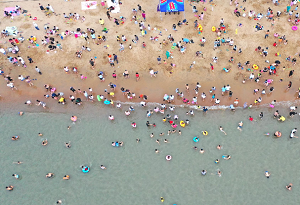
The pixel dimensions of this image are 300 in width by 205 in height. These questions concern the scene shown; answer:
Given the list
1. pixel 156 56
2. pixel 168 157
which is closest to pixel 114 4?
pixel 156 56

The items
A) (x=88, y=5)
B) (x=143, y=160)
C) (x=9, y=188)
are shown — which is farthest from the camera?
(x=88, y=5)

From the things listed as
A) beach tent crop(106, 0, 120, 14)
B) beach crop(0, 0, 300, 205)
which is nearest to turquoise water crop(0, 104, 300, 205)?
beach crop(0, 0, 300, 205)

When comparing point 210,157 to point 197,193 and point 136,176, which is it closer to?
point 197,193

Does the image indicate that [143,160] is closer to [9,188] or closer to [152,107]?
[152,107]

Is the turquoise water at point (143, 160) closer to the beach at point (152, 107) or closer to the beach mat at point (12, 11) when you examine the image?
the beach at point (152, 107)

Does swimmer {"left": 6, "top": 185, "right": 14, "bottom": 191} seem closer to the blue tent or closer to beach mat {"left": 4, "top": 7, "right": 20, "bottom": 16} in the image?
beach mat {"left": 4, "top": 7, "right": 20, "bottom": 16}

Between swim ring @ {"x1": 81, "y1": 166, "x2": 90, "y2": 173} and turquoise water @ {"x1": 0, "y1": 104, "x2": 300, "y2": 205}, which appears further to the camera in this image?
swim ring @ {"x1": 81, "y1": 166, "x2": 90, "y2": 173}

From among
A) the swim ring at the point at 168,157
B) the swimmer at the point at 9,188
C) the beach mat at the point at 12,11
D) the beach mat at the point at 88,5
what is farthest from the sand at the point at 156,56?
the swimmer at the point at 9,188

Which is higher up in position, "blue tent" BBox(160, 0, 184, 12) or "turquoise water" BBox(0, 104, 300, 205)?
"blue tent" BBox(160, 0, 184, 12)
